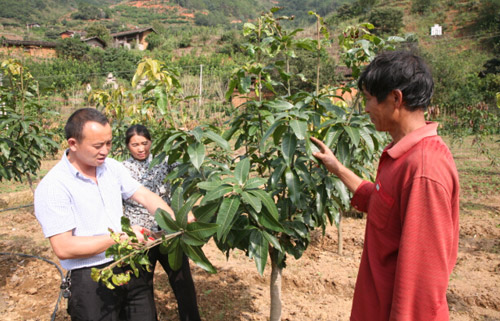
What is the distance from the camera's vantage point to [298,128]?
1.45 metres

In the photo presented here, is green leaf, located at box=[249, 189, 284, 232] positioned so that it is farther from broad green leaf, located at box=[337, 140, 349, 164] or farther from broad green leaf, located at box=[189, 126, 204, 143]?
broad green leaf, located at box=[337, 140, 349, 164]

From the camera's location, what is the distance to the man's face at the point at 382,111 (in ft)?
3.67

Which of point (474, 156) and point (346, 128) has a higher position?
point (346, 128)

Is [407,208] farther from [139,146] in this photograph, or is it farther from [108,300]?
[139,146]

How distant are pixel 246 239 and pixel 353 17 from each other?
143 feet

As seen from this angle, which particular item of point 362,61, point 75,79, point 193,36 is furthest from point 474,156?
point 193,36

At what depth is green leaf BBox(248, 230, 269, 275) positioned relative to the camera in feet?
5.02

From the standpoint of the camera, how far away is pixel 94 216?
1.69 m

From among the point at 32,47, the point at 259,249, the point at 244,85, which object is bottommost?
the point at 259,249

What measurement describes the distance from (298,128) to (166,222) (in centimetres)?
64

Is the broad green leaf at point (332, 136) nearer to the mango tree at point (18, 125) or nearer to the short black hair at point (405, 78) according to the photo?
the short black hair at point (405, 78)

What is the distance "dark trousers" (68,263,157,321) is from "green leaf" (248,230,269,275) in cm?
77

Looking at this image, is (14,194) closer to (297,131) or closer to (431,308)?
(297,131)

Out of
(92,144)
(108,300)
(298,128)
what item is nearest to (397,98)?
(298,128)
